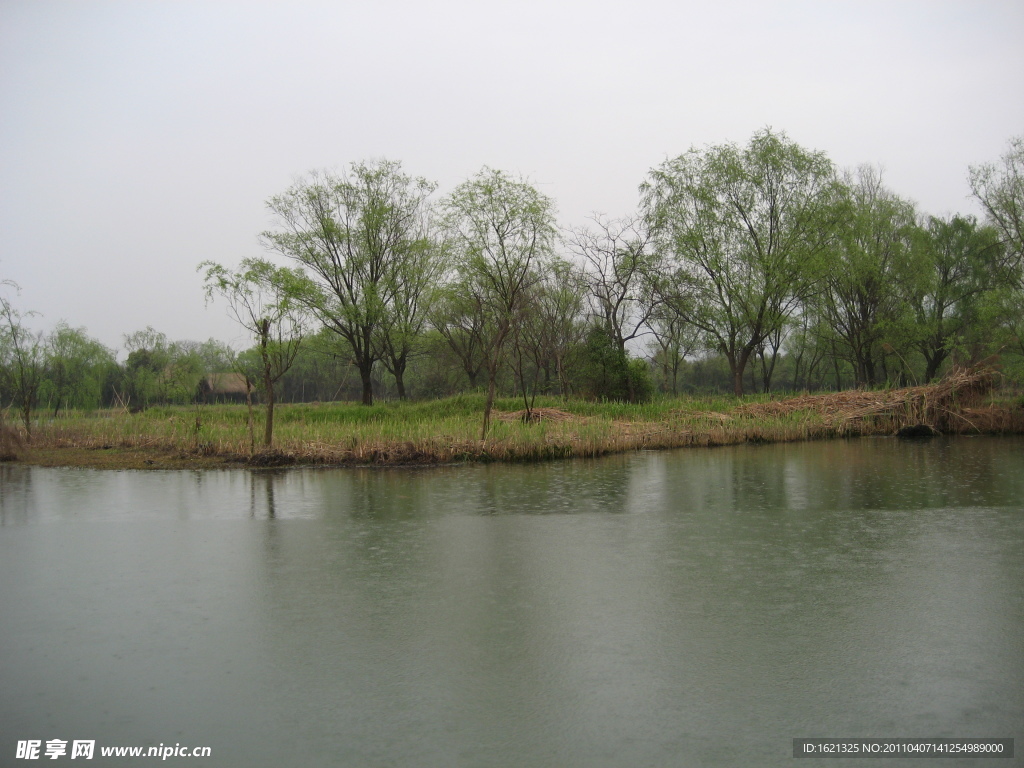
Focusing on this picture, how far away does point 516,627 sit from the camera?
524 centimetres

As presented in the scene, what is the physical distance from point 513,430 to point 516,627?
1097 cm

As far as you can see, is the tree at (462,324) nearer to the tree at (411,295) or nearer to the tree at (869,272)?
the tree at (411,295)

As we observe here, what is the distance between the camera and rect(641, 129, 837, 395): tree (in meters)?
29.9

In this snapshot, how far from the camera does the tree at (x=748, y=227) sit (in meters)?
29.9

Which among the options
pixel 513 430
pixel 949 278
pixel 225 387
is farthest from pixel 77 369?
pixel 949 278

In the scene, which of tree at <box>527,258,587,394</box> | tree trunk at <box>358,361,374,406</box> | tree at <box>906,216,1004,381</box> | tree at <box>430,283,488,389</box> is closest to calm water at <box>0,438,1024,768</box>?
tree trunk at <box>358,361,374,406</box>

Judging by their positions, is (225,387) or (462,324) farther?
(225,387)

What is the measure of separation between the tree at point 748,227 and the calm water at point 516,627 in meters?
20.7

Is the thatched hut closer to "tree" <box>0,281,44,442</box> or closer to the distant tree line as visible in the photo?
the distant tree line

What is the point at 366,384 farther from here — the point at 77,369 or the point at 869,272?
the point at 869,272

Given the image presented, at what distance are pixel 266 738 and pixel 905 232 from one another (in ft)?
123

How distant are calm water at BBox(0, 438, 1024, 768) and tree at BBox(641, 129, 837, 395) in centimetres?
2068

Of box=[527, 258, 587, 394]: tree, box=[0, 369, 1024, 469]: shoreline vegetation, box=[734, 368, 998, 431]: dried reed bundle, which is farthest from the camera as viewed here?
box=[527, 258, 587, 394]: tree

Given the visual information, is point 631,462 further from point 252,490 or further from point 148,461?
point 148,461
